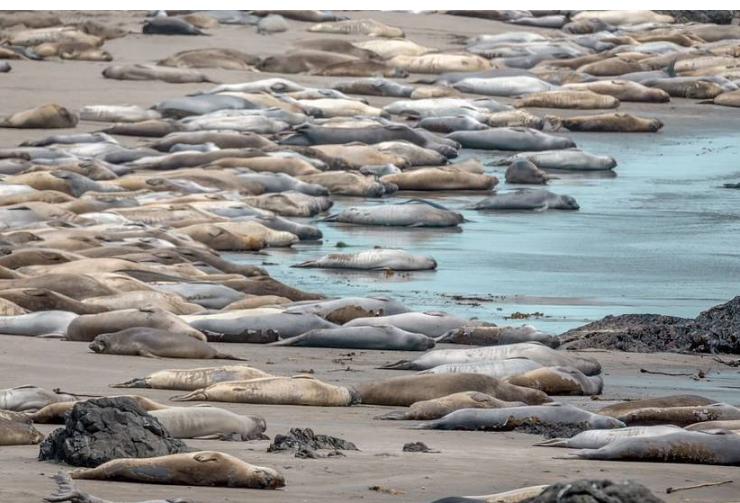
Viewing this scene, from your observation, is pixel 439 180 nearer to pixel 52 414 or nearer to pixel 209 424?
pixel 52 414

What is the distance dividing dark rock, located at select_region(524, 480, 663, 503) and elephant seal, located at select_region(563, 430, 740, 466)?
1623 millimetres

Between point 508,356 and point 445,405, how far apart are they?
A: 1.22 m

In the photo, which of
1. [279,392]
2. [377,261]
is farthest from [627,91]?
[279,392]

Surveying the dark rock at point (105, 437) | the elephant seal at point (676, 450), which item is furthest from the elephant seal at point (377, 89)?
the dark rock at point (105, 437)

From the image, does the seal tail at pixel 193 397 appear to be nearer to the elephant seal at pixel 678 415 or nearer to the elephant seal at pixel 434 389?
the elephant seal at pixel 434 389

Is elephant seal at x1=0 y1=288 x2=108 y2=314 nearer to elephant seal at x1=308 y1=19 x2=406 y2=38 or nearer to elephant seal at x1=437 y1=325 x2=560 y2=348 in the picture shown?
elephant seal at x1=437 y1=325 x2=560 y2=348

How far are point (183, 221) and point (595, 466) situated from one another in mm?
7446

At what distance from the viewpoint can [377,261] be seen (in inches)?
420

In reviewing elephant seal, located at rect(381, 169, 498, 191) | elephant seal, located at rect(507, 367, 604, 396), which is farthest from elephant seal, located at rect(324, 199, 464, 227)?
elephant seal, located at rect(507, 367, 604, 396)

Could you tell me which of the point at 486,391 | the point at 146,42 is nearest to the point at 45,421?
the point at 486,391

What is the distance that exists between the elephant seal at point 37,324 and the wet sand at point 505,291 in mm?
225

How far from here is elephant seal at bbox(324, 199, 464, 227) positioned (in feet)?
41.1

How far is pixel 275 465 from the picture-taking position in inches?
171

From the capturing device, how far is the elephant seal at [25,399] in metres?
5.29
